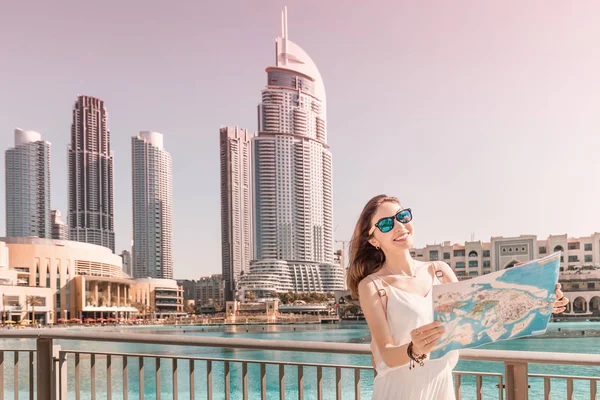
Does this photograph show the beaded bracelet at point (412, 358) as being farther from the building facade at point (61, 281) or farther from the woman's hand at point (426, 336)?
the building facade at point (61, 281)

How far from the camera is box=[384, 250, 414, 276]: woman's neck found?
203 cm

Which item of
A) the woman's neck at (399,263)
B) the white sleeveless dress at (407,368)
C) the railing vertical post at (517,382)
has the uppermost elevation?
the woman's neck at (399,263)

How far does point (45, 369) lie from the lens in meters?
3.80

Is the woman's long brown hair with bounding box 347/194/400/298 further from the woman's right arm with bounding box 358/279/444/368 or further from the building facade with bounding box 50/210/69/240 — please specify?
the building facade with bounding box 50/210/69/240

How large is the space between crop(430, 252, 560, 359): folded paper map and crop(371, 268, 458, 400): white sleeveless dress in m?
0.11

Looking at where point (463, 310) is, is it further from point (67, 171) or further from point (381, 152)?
point (67, 171)

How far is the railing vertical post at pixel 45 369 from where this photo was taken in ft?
12.4

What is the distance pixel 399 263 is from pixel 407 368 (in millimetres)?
319

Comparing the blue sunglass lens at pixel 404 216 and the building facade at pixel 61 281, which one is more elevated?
the blue sunglass lens at pixel 404 216

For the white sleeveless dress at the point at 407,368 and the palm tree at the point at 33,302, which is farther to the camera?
the palm tree at the point at 33,302

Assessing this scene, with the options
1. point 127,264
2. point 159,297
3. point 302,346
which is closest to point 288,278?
point 159,297

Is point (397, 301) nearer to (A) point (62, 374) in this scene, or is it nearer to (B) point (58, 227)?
(A) point (62, 374)

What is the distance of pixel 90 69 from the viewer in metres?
152

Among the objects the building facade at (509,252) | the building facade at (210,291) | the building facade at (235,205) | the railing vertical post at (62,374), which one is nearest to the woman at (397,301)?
the railing vertical post at (62,374)
